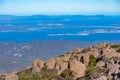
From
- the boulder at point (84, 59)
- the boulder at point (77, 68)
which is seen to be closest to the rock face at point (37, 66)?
the boulder at point (84, 59)

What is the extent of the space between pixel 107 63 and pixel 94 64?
233cm

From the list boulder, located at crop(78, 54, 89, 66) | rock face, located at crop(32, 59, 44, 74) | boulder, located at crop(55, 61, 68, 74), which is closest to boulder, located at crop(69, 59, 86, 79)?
boulder, located at crop(55, 61, 68, 74)

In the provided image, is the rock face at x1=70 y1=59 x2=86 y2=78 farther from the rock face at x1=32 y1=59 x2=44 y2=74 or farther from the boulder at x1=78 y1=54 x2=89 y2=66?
the rock face at x1=32 y1=59 x2=44 y2=74

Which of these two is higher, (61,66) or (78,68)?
(78,68)

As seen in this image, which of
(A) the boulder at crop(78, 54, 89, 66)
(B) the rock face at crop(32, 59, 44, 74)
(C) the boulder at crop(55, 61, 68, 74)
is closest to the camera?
(C) the boulder at crop(55, 61, 68, 74)

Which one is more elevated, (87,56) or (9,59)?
(87,56)

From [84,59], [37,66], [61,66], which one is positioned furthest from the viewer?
[37,66]

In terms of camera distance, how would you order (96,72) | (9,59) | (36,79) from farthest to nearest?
1. (9,59)
2. (36,79)
3. (96,72)

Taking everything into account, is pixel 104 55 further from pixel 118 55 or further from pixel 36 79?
pixel 36 79

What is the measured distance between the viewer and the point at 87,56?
108 ft

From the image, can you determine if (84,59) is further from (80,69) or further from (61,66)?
(80,69)

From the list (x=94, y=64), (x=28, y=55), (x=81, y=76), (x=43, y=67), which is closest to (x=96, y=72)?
(x=81, y=76)

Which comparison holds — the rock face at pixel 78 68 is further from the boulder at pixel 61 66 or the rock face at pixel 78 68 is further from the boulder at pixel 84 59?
the boulder at pixel 84 59

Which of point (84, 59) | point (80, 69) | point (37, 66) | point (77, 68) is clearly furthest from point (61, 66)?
point (37, 66)
